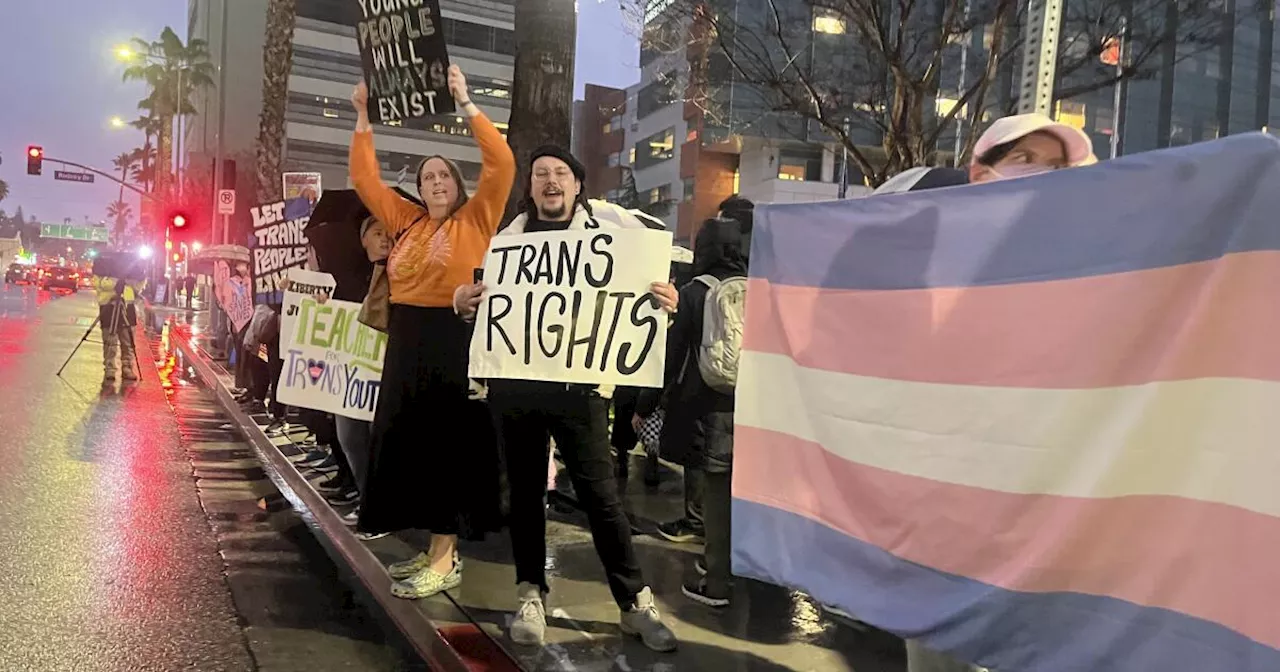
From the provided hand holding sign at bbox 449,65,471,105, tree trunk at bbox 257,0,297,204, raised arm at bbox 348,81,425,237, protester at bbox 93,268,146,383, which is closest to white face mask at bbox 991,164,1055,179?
hand holding sign at bbox 449,65,471,105

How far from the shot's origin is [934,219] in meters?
2.52

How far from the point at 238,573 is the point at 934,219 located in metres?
4.39

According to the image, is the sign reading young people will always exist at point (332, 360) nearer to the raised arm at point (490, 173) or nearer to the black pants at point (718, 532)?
the raised arm at point (490, 173)

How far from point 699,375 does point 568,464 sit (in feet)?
3.37

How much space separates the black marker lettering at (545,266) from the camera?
3.75 metres

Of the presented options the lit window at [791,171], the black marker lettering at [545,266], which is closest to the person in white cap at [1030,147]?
the black marker lettering at [545,266]

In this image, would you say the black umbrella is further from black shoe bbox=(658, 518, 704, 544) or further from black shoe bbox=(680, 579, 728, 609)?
black shoe bbox=(680, 579, 728, 609)

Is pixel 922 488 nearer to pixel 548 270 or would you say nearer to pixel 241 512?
pixel 548 270

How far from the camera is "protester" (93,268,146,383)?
13460mm

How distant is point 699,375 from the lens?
15.0 feet

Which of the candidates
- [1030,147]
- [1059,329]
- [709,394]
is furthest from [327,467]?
[1059,329]

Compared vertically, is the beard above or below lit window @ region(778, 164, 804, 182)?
below

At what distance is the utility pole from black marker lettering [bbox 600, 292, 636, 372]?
1.59m

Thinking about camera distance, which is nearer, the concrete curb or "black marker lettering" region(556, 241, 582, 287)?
"black marker lettering" region(556, 241, 582, 287)
